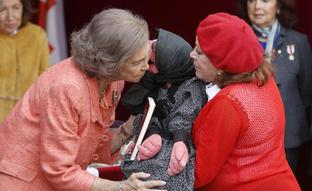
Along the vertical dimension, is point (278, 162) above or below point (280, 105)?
below

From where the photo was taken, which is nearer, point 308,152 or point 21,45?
point 21,45

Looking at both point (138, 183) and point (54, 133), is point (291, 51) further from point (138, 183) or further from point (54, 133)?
point (54, 133)

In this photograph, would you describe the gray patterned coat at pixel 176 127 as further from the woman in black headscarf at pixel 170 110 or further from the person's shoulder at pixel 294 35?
the person's shoulder at pixel 294 35

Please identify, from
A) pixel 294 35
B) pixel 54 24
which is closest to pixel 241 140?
pixel 294 35

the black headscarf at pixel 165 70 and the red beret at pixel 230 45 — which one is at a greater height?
the red beret at pixel 230 45

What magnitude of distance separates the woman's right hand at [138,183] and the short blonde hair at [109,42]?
382mm

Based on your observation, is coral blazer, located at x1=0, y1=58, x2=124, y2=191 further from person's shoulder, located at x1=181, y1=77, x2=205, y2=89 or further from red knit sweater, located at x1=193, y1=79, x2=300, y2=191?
red knit sweater, located at x1=193, y1=79, x2=300, y2=191

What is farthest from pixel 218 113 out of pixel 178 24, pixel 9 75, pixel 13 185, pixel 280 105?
pixel 178 24

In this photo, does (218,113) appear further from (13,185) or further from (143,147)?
(13,185)

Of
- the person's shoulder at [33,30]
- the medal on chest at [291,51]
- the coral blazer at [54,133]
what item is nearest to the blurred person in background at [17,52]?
the person's shoulder at [33,30]

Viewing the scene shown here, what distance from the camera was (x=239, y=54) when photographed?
2580 mm

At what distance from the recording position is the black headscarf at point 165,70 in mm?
2684

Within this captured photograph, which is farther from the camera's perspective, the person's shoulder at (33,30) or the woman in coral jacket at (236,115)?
the person's shoulder at (33,30)

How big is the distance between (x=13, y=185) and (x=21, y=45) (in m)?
2.02
